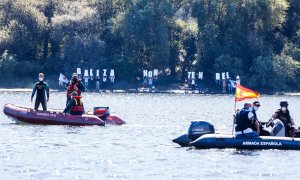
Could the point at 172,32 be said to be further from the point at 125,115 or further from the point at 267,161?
the point at 267,161

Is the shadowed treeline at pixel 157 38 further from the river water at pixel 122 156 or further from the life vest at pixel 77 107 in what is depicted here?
the life vest at pixel 77 107

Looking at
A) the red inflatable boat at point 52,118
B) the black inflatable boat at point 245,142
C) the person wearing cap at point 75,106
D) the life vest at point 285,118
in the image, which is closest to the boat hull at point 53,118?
the red inflatable boat at point 52,118

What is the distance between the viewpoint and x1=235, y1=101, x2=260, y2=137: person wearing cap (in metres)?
31.5

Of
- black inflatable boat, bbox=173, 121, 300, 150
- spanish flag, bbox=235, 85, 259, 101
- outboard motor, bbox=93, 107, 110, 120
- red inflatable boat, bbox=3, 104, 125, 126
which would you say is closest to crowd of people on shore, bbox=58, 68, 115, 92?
outboard motor, bbox=93, 107, 110, 120

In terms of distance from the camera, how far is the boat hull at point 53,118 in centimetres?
4053

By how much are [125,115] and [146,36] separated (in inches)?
1351

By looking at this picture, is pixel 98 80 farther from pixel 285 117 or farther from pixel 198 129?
pixel 285 117

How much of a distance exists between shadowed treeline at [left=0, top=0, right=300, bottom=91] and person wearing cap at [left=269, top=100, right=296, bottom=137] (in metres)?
50.2

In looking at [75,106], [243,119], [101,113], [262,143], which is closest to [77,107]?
[75,106]

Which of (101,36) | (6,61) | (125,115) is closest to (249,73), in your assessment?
(101,36)

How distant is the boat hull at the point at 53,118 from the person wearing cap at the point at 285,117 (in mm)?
10137

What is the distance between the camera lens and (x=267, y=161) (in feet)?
97.0

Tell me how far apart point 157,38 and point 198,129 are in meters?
53.0

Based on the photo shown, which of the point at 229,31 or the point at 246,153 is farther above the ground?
the point at 229,31
